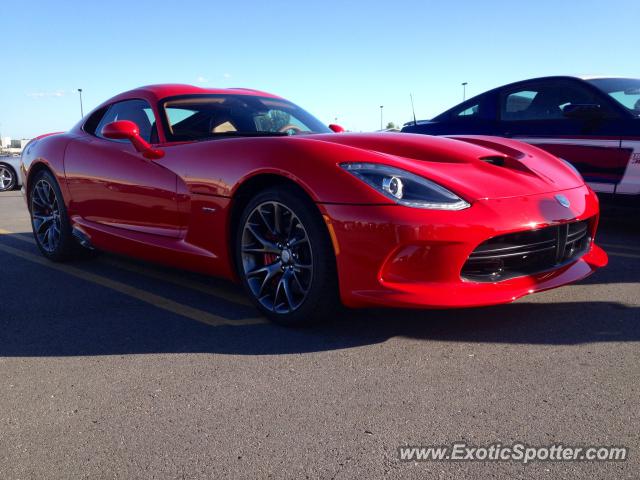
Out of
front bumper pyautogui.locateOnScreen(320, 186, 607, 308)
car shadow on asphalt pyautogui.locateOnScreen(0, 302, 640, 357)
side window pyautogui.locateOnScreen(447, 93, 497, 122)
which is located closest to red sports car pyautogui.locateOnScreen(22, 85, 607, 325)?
front bumper pyautogui.locateOnScreen(320, 186, 607, 308)

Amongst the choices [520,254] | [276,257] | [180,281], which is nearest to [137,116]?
[180,281]

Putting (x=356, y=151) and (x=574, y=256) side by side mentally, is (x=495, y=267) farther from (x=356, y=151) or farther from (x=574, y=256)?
(x=356, y=151)

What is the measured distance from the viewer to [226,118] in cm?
414

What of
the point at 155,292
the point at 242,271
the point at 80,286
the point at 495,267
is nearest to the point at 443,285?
the point at 495,267

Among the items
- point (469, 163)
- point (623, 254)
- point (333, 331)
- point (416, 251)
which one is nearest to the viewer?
point (416, 251)

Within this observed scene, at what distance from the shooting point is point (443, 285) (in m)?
2.78

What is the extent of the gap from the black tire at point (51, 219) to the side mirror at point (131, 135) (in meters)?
1.22

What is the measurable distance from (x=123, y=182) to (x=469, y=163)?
2182mm

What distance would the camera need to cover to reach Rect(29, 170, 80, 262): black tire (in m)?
4.82

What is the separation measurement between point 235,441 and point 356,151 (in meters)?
1.51

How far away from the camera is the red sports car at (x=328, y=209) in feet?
9.10

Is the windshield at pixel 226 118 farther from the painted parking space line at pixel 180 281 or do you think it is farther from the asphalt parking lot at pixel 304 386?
the asphalt parking lot at pixel 304 386

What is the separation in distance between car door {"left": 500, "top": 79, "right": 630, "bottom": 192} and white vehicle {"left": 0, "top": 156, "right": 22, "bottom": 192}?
11.2m

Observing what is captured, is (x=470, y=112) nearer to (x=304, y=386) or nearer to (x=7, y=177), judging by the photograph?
(x=304, y=386)
